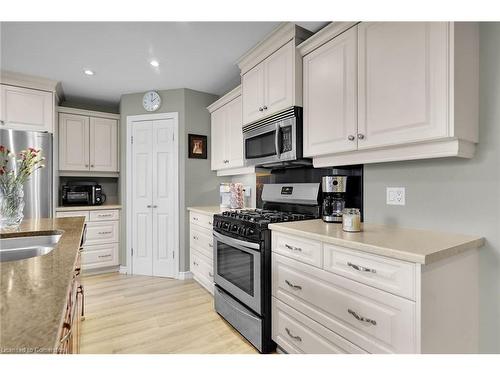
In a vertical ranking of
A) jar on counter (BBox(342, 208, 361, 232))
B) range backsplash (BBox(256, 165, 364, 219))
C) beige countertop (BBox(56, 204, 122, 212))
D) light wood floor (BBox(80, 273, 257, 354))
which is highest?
range backsplash (BBox(256, 165, 364, 219))

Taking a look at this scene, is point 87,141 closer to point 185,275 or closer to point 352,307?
point 185,275

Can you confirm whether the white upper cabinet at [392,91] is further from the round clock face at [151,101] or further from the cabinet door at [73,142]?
the cabinet door at [73,142]

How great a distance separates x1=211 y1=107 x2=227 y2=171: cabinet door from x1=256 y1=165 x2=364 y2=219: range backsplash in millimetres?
637

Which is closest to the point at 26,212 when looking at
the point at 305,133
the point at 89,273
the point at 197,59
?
the point at 89,273

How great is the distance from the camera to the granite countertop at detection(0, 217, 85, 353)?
503 mm

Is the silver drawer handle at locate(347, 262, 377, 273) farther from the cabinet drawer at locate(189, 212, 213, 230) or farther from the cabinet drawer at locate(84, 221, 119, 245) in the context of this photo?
the cabinet drawer at locate(84, 221, 119, 245)

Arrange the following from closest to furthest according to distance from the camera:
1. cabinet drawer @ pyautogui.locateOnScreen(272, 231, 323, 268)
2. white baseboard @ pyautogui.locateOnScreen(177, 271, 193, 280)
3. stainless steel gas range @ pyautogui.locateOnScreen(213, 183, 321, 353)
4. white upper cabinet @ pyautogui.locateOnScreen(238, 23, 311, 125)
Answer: cabinet drawer @ pyautogui.locateOnScreen(272, 231, 323, 268) → stainless steel gas range @ pyautogui.locateOnScreen(213, 183, 321, 353) → white upper cabinet @ pyautogui.locateOnScreen(238, 23, 311, 125) → white baseboard @ pyautogui.locateOnScreen(177, 271, 193, 280)

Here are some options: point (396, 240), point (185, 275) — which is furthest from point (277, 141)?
point (185, 275)

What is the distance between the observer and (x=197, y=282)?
10.8ft

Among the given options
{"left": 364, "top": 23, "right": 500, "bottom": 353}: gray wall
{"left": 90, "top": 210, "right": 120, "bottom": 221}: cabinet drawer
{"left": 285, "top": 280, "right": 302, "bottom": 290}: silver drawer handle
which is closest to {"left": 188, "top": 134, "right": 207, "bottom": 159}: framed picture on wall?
{"left": 90, "top": 210, "right": 120, "bottom": 221}: cabinet drawer

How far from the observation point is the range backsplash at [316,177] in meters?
1.95

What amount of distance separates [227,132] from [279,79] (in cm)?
114

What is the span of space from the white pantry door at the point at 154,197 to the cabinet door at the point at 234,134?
2.65 feet
